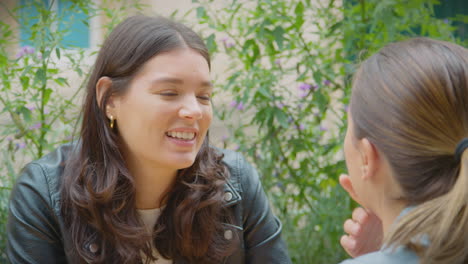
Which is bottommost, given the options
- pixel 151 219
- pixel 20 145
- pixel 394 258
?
pixel 20 145

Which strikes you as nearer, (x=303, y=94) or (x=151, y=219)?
(x=151, y=219)

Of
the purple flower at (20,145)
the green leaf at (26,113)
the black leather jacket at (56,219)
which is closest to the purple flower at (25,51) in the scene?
the green leaf at (26,113)

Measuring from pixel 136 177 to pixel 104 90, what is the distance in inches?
13.5

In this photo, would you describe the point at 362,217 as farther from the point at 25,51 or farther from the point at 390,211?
the point at 25,51

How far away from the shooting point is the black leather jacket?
1.83 m

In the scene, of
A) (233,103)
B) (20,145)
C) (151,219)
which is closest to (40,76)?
(20,145)

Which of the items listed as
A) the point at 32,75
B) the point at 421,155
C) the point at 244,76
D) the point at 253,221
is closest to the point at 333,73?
the point at 244,76

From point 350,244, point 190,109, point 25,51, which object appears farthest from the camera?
point 25,51

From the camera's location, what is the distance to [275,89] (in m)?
2.81

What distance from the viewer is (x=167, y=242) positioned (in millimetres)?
1965

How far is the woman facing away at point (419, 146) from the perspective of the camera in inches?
44.3

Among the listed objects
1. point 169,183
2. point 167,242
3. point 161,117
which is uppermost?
point 161,117

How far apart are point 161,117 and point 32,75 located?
3.42 feet

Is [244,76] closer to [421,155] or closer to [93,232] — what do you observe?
[93,232]
